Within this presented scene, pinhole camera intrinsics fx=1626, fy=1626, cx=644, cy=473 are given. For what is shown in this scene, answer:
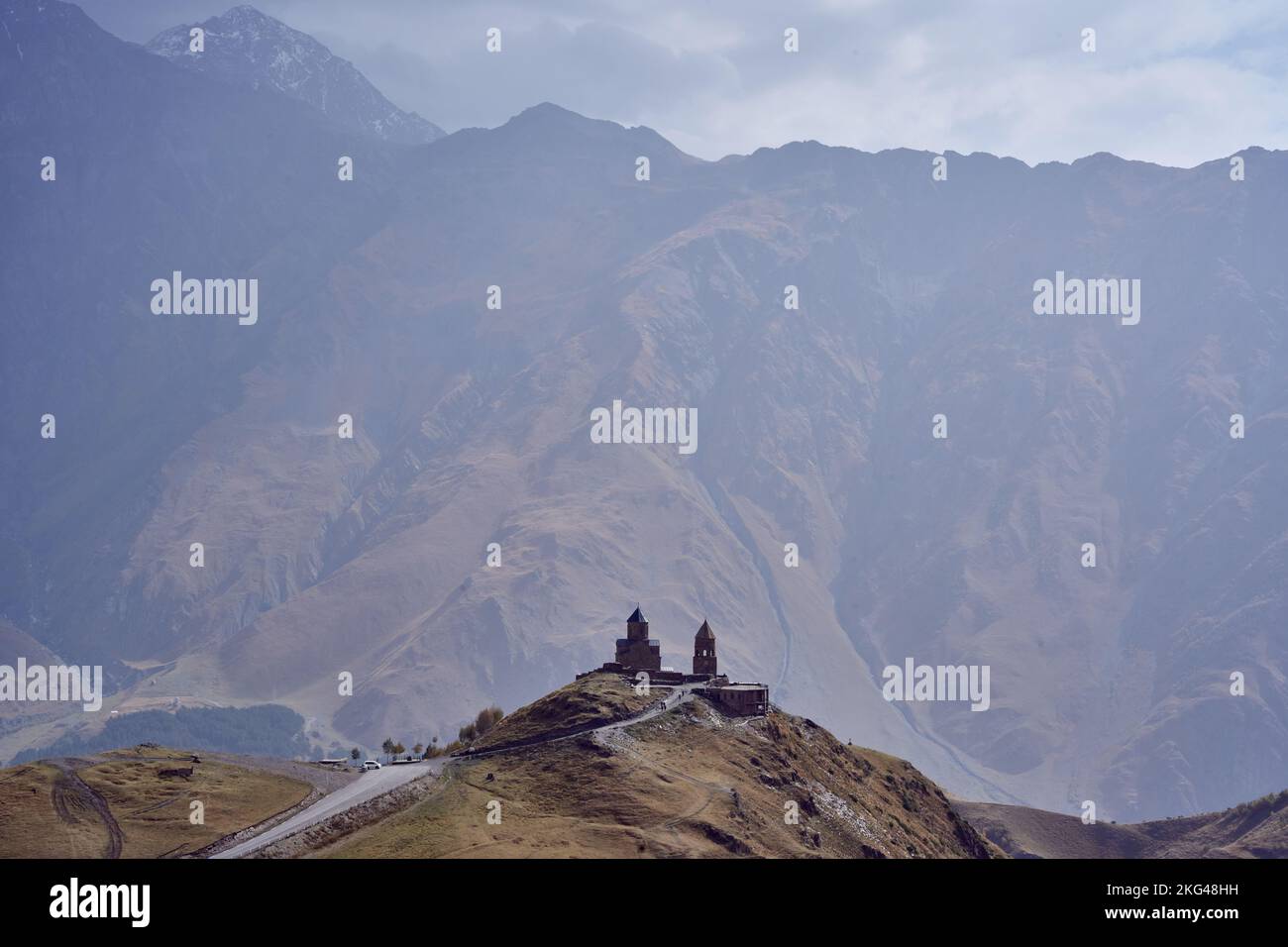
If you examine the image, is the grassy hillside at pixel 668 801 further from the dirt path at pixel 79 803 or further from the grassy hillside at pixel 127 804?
the dirt path at pixel 79 803

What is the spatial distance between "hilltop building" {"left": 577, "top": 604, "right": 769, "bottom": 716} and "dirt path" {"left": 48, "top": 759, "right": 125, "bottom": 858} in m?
51.0

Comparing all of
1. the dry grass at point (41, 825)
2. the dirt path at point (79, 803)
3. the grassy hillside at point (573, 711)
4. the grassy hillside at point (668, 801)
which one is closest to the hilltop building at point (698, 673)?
the grassy hillside at point (668, 801)

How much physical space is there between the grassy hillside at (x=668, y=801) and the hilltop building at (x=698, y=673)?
2.19m

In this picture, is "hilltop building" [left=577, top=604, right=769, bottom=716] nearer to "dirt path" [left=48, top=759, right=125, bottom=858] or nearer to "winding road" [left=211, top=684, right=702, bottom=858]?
"winding road" [left=211, top=684, right=702, bottom=858]

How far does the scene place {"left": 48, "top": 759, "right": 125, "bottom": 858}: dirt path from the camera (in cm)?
12275

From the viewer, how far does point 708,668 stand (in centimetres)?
17000

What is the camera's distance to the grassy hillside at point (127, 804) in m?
121

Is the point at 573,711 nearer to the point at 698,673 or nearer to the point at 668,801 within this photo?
the point at 698,673

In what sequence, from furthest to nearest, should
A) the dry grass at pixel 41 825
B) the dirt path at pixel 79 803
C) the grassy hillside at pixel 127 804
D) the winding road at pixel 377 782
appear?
the dirt path at pixel 79 803 → the grassy hillside at pixel 127 804 → the dry grass at pixel 41 825 → the winding road at pixel 377 782

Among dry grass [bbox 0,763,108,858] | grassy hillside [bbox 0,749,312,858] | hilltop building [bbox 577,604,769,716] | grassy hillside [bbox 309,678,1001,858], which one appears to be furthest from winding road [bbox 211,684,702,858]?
dry grass [bbox 0,763,108,858]
